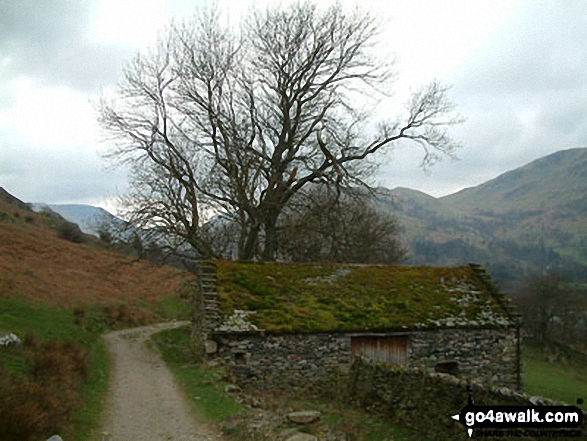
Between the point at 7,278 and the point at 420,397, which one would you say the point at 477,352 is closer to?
the point at 420,397

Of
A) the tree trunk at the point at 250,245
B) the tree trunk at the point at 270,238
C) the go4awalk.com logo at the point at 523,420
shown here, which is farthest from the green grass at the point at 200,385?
the tree trunk at the point at 270,238

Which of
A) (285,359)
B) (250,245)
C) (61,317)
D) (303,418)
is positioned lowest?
(303,418)

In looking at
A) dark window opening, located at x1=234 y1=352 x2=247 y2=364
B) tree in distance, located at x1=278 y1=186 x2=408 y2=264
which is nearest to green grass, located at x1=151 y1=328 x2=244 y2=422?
dark window opening, located at x1=234 y1=352 x2=247 y2=364

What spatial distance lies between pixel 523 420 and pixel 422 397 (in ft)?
8.54

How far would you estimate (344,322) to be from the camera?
15227mm

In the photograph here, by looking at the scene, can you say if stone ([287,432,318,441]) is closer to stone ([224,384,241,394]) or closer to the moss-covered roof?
stone ([224,384,241,394])

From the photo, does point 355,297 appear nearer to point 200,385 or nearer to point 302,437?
point 200,385

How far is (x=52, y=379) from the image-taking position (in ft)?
32.2

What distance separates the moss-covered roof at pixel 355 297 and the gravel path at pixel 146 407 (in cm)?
302

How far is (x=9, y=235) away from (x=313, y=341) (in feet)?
104

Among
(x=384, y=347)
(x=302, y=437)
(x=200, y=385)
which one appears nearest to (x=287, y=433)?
(x=302, y=437)

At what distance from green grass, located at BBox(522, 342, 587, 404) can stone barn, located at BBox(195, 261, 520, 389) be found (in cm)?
346

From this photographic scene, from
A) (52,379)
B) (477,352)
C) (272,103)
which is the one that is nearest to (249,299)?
(52,379)

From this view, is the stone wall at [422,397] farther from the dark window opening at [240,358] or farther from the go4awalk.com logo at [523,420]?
the dark window opening at [240,358]
